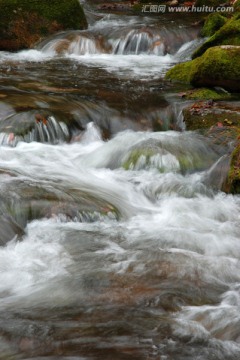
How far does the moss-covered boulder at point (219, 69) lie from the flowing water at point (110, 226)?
0.69 m

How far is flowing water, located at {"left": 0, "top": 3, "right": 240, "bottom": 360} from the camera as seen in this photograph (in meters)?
3.29

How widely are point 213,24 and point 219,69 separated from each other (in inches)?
192

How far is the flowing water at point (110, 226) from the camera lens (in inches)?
130

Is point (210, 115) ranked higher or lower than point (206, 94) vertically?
lower

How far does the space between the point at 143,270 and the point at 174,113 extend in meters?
4.53

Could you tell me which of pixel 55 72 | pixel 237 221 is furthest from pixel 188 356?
pixel 55 72

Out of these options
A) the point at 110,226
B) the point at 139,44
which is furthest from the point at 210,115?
the point at 139,44

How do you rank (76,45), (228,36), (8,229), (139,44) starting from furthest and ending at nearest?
1. (139,44)
2. (76,45)
3. (228,36)
4. (8,229)

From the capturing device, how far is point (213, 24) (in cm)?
1316

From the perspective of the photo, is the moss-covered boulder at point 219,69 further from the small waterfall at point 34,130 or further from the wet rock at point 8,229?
the wet rock at point 8,229

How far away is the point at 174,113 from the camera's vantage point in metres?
8.30

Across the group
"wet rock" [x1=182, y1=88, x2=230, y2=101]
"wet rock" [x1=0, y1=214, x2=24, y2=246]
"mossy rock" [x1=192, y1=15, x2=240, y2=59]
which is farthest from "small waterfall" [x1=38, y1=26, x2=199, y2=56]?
"wet rock" [x1=0, y1=214, x2=24, y2=246]

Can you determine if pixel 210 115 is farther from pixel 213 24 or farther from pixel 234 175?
pixel 213 24

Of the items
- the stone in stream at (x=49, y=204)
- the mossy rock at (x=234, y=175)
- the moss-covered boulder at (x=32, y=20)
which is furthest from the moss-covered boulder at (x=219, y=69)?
the moss-covered boulder at (x=32, y=20)
